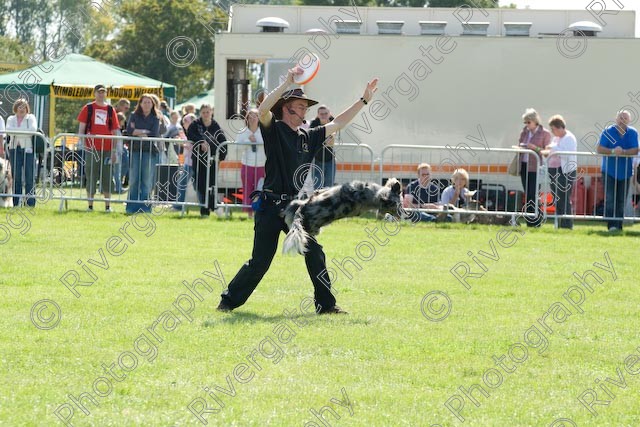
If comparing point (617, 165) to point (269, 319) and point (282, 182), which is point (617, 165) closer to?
point (282, 182)

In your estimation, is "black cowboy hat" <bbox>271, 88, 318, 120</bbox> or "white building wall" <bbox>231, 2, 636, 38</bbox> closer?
"black cowboy hat" <bbox>271, 88, 318, 120</bbox>

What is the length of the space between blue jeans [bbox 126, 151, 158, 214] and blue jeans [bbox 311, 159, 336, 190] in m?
2.81

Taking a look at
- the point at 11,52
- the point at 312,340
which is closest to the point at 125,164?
the point at 312,340

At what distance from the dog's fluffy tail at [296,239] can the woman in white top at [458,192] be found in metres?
9.07

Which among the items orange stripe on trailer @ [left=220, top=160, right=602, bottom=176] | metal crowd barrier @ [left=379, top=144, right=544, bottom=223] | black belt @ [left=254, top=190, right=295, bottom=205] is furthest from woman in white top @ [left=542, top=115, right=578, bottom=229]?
black belt @ [left=254, top=190, right=295, bottom=205]

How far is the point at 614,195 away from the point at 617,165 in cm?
48

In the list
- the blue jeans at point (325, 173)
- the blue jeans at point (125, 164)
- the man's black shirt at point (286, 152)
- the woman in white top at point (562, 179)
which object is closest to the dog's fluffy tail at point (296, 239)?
the man's black shirt at point (286, 152)

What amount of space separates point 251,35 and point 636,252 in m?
9.01

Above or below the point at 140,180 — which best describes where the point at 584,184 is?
above

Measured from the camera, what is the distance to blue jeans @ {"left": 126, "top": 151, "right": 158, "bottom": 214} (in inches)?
714

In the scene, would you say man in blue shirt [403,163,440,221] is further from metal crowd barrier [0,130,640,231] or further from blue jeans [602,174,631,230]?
blue jeans [602,174,631,230]

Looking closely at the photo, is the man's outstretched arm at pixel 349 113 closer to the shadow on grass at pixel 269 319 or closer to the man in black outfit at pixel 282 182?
the man in black outfit at pixel 282 182

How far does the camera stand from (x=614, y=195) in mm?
17656

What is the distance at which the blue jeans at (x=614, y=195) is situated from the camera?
17.7m
